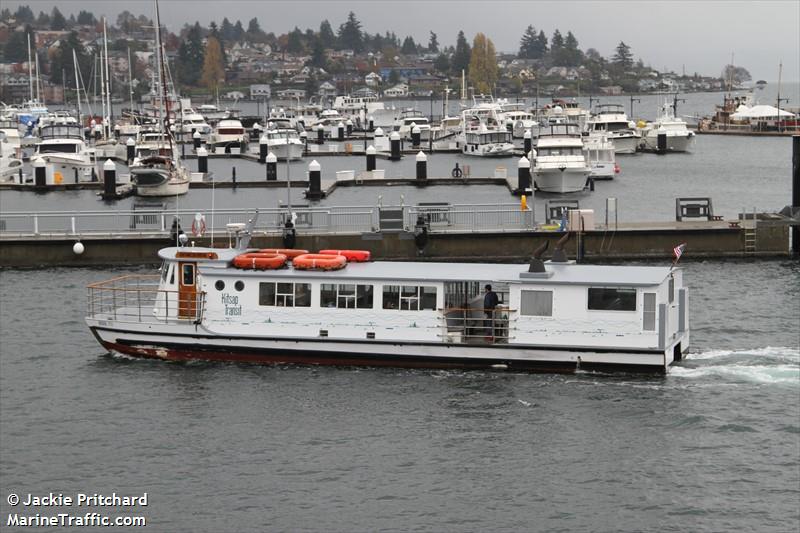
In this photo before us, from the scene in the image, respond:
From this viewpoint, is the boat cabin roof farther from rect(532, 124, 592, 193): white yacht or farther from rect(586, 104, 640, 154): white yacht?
rect(586, 104, 640, 154): white yacht

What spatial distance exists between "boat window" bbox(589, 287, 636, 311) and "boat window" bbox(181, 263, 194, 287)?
37.8 feet

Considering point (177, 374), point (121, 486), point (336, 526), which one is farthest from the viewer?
point (177, 374)

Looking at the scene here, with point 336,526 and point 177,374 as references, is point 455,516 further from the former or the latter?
point 177,374

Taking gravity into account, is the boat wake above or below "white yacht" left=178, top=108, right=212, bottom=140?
below

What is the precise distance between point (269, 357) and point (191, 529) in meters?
11.2

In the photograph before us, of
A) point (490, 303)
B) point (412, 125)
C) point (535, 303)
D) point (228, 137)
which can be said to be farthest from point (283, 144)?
point (535, 303)

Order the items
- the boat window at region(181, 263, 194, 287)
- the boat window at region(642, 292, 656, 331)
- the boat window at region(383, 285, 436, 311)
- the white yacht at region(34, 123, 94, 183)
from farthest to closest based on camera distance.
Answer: the white yacht at region(34, 123, 94, 183), the boat window at region(181, 263, 194, 287), the boat window at region(383, 285, 436, 311), the boat window at region(642, 292, 656, 331)

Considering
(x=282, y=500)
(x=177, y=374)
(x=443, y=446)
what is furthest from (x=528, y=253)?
(x=282, y=500)

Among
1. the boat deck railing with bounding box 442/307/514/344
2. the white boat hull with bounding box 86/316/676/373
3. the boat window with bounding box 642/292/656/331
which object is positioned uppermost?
the boat window with bounding box 642/292/656/331

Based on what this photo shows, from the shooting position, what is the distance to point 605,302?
125 feet

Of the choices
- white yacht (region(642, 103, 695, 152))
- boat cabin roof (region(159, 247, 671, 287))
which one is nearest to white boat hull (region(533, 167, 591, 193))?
white yacht (region(642, 103, 695, 152))

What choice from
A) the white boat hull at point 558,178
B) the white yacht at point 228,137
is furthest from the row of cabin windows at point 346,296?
the white yacht at point 228,137

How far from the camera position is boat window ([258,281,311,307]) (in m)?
39.8

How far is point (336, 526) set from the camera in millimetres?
28859
